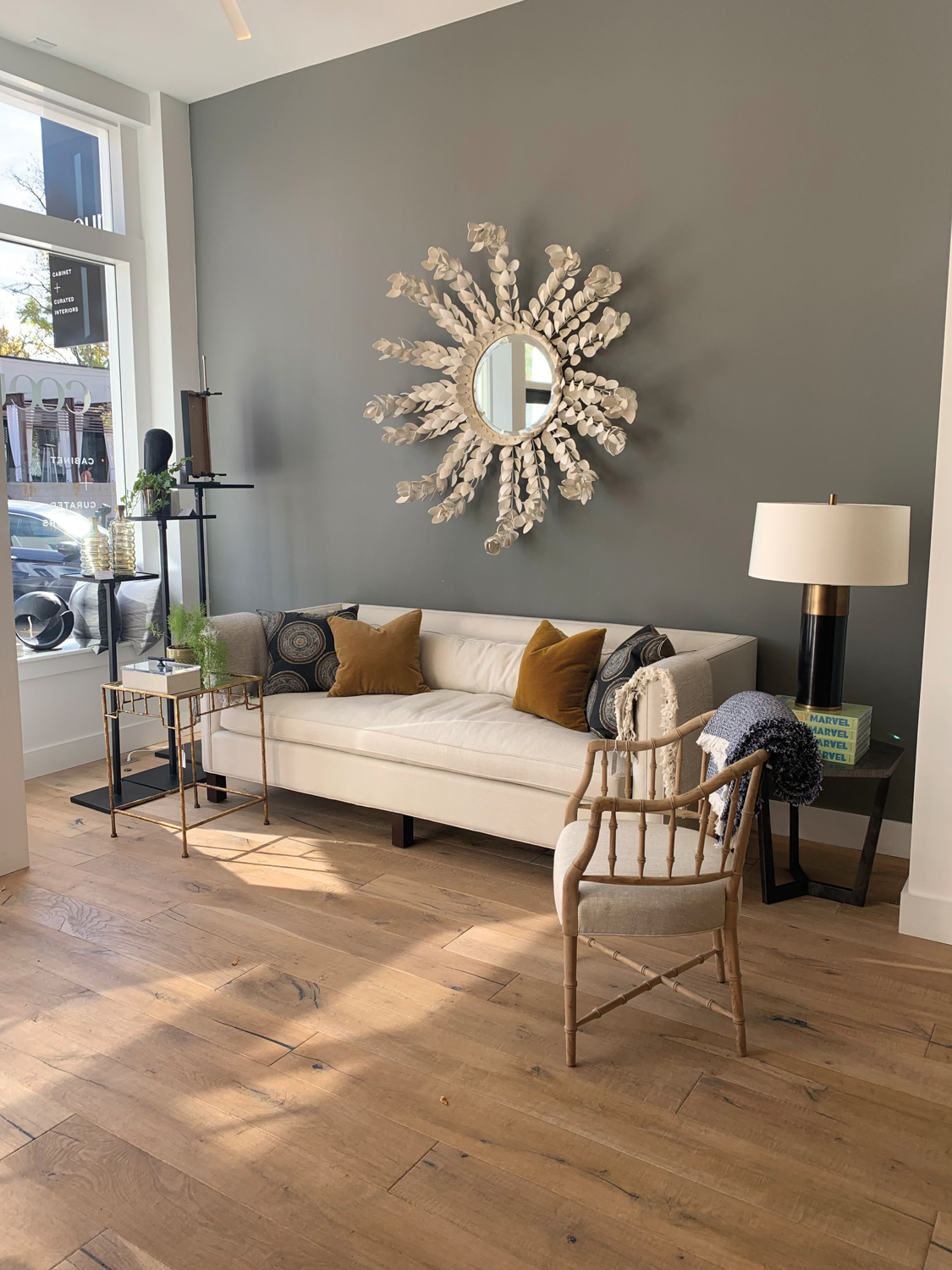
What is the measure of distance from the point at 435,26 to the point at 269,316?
59.8 inches

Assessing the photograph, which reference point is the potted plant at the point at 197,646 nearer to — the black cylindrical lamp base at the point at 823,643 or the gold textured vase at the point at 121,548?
the gold textured vase at the point at 121,548

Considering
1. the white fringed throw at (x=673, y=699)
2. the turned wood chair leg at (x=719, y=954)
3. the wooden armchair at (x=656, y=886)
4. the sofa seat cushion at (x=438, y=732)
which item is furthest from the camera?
the sofa seat cushion at (x=438, y=732)

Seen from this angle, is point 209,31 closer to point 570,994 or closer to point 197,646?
point 197,646

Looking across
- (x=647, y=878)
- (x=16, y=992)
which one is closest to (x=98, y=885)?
(x=16, y=992)

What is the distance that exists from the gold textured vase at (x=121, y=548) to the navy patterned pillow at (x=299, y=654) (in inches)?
26.8

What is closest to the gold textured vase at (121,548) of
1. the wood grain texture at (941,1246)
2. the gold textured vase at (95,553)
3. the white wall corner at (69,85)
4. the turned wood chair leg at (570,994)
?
the gold textured vase at (95,553)

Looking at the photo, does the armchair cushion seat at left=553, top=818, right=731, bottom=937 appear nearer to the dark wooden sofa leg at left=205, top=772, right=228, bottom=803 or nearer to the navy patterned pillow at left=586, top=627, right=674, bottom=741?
the navy patterned pillow at left=586, top=627, right=674, bottom=741

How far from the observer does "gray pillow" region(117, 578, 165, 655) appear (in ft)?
15.9

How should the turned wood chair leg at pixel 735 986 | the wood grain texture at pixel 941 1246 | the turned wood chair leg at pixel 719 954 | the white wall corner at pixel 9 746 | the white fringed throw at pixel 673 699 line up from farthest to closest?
the white wall corner at pixel 9 746 < the white fringed throw at pixel 673 699 < the turned wood chair leg at pixel 719 954 < the turned wood chair leg at pixel 735 986 < the wood grain texture at pixel 941 1246

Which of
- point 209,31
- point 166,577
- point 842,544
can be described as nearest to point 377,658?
point 166,577

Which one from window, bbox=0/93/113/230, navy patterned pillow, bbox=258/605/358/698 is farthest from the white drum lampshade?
window, bbox=0/93/113/230

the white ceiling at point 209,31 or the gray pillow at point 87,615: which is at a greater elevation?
the white ceiling at point 209,31

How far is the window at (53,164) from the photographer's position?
432cm

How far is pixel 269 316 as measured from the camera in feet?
15.7
